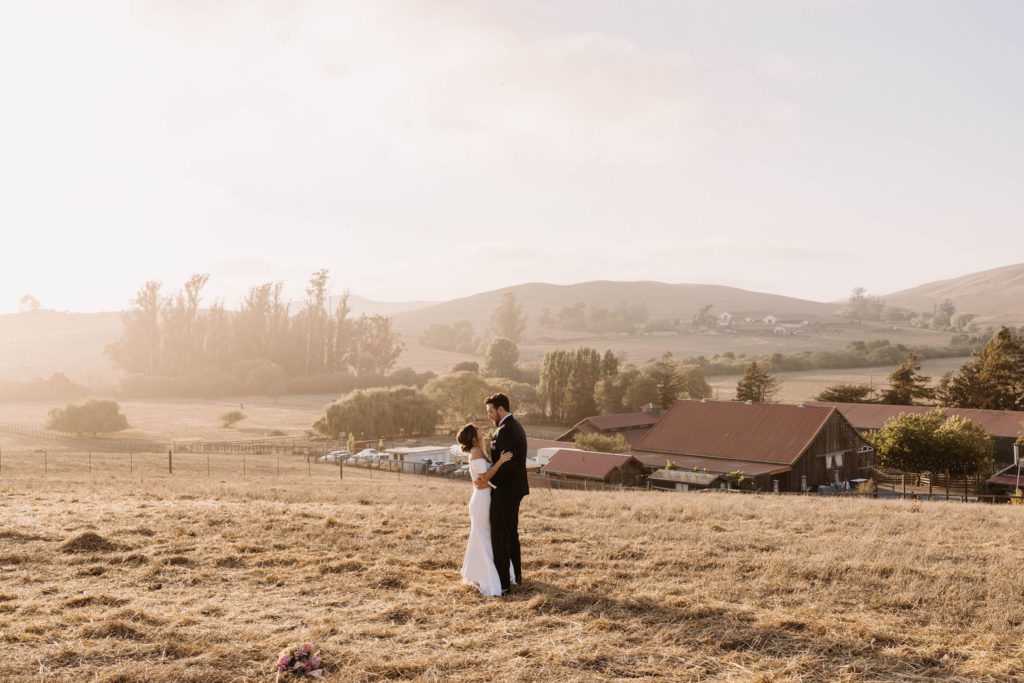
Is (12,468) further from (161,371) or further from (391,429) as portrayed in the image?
(161,371)

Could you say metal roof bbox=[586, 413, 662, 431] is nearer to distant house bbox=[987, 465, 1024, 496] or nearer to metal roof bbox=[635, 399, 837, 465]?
metal roof bbox=[635, 399, 837, 465]

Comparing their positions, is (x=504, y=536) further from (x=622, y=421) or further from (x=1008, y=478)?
(x=622, y=421)

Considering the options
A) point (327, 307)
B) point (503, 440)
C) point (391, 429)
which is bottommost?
point (391, 429)

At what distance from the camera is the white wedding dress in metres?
9.47

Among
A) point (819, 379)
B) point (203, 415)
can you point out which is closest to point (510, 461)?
point (203, 415)

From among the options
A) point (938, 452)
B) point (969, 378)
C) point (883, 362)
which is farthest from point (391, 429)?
point (883, 362)

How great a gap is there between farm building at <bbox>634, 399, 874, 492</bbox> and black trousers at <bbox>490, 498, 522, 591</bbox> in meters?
35.3

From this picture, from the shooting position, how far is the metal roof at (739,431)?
44938 mm

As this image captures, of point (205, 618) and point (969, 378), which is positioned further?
point (969, 378)

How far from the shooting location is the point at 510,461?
9617 millimetres

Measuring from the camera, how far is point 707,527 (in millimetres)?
14867

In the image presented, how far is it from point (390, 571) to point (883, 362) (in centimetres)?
13948

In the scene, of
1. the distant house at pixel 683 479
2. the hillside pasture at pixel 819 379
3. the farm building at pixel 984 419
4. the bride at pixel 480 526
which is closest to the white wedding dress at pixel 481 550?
the bride at pixel 480 526

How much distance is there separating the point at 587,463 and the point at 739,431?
1115cm
